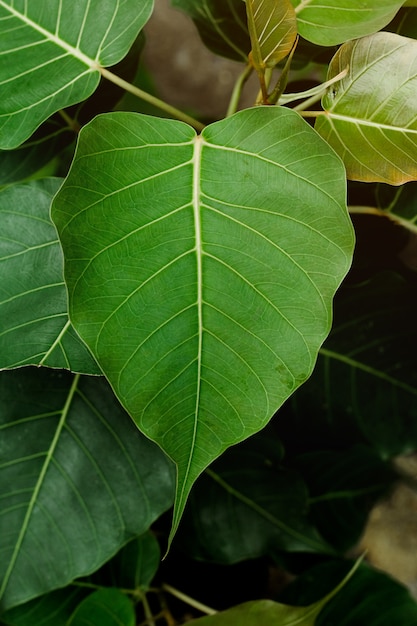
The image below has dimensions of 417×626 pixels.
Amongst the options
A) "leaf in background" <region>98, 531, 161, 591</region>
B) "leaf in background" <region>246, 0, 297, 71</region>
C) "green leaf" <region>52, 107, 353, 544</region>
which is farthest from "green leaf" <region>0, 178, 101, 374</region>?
"leaf in background" <region>98, 531, 161, 591</region>

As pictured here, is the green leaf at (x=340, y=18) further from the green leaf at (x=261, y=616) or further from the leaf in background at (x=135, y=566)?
the leaf in background at (x=135, y=566)

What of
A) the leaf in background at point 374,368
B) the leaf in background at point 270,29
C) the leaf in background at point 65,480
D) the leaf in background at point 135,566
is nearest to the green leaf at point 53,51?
the leaf in background at point 270,29

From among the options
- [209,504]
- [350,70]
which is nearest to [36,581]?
[209,504]

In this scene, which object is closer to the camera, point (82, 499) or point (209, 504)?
point (82, 499)

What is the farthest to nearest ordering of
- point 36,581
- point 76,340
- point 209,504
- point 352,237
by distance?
1. point 209,504
2. point 36,581
3. point 76,340
4. point 352,237

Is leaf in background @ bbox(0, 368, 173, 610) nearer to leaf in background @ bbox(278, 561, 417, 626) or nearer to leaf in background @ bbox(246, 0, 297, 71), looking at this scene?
leaf in background @ bbox(278, 561, 417, 626)

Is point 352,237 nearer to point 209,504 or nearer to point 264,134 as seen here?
point 264,134
